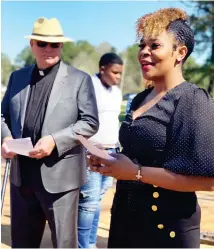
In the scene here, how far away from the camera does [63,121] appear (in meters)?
2.72

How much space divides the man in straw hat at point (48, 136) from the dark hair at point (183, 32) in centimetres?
115

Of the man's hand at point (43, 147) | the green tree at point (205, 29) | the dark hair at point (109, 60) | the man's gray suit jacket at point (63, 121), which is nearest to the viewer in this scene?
the man's hand at point (43, 147)

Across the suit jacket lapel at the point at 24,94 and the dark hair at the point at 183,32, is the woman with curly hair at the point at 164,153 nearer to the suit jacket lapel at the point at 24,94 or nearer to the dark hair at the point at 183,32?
the dark hair at the point at 183,32

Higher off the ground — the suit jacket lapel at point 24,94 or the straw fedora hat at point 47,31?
the straw fedora hat at point 47,31

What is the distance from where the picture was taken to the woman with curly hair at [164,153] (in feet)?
4.89

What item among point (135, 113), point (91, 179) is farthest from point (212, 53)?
point (135, 113)

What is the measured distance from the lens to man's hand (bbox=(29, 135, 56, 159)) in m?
2.57

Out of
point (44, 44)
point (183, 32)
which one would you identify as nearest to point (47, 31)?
point (44, 44)

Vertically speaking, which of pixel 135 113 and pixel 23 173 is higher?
pixel 135 113

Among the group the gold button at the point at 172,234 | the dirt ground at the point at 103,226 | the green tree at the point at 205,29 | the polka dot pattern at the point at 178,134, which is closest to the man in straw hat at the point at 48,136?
the dirt ground at the point at 103,226

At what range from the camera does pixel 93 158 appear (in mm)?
1672

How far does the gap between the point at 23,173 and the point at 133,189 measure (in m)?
1.24

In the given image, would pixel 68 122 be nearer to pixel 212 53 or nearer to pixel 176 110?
pixel 176 110

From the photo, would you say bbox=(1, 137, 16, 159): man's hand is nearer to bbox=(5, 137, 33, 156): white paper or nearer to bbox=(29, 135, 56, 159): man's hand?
bbox=(5, 137, 33, 156): white paper
